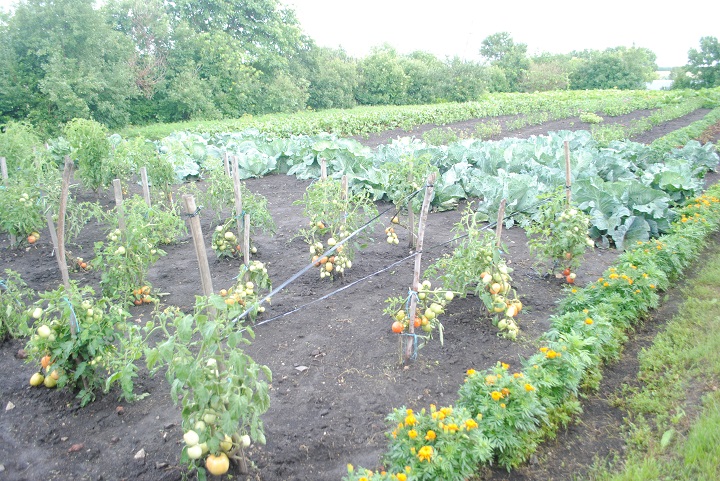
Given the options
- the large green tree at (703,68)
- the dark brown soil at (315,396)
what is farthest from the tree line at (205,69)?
the dark brown soil at (315,396)

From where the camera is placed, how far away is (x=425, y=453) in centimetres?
245

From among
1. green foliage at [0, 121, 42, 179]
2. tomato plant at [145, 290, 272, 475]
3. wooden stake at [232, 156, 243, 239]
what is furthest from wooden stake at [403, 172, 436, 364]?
green foliage at [0, 121, 42, 179]

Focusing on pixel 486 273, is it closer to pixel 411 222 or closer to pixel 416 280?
pixel 416 280

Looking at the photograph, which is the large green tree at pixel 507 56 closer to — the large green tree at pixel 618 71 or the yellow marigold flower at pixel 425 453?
the large green tree at pixel 618 71

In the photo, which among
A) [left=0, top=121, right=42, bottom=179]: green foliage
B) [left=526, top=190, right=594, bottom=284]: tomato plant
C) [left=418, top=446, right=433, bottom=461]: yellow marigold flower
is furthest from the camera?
[left=0, top=121, right=42, bottom=179]: green foliage

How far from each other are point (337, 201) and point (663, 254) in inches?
136

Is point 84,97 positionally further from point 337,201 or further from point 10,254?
point 337,201

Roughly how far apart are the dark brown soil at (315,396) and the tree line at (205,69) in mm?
16026

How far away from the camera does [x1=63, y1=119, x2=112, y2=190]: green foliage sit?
688 cm

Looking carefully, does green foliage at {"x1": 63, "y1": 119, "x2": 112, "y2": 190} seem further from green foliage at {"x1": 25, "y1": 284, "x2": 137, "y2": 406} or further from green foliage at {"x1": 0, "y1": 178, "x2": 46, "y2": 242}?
green foliage at {"x1": 25, "y1": 284, "x2": 137, "y2": 406}

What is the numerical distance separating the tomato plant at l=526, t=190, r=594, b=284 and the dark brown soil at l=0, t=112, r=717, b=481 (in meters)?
0.26

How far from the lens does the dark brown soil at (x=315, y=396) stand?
9.48 ft

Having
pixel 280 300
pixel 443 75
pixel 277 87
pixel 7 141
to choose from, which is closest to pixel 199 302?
pixel 280 300

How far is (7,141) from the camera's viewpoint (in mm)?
7500
